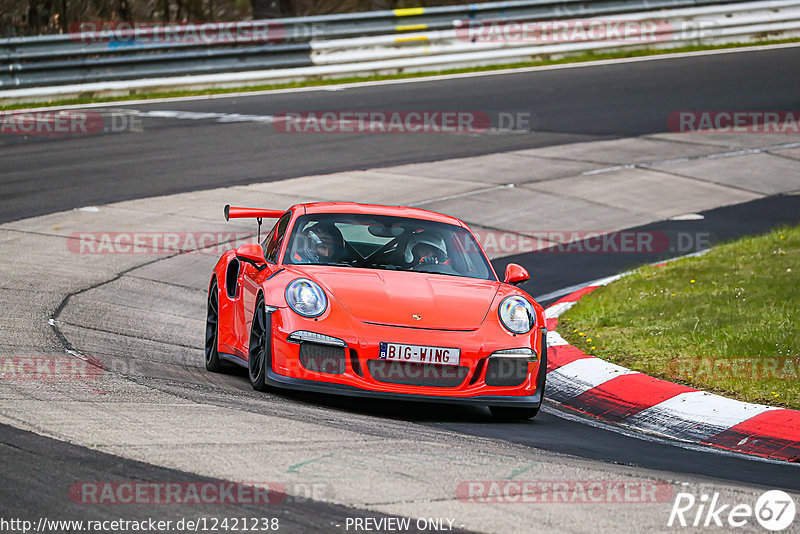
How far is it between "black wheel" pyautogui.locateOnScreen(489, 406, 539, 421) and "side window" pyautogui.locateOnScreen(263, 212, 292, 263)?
176 cm

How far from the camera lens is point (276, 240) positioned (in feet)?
26.6

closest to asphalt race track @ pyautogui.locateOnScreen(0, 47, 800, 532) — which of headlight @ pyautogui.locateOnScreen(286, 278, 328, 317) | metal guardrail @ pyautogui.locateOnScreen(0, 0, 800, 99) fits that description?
headlight @ pyautogui.locateOnScreen(286, 278, 328, 317)

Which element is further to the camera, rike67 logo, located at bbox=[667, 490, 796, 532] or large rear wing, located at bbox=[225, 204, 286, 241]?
large rear wing, located at bbox=[225, 204, 286, 241]

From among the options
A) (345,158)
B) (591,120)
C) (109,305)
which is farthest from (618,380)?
(591,120)

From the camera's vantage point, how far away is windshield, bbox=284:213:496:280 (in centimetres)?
765

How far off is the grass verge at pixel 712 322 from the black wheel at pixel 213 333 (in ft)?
8.79

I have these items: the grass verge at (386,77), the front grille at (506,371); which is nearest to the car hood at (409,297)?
the front grille at (506,371)

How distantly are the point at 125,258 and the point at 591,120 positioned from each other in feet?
35.7

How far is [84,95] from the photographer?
70.8 ft

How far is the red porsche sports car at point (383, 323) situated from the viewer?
6.56 meters

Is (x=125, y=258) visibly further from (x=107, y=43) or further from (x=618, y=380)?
(x=107, y=43)
